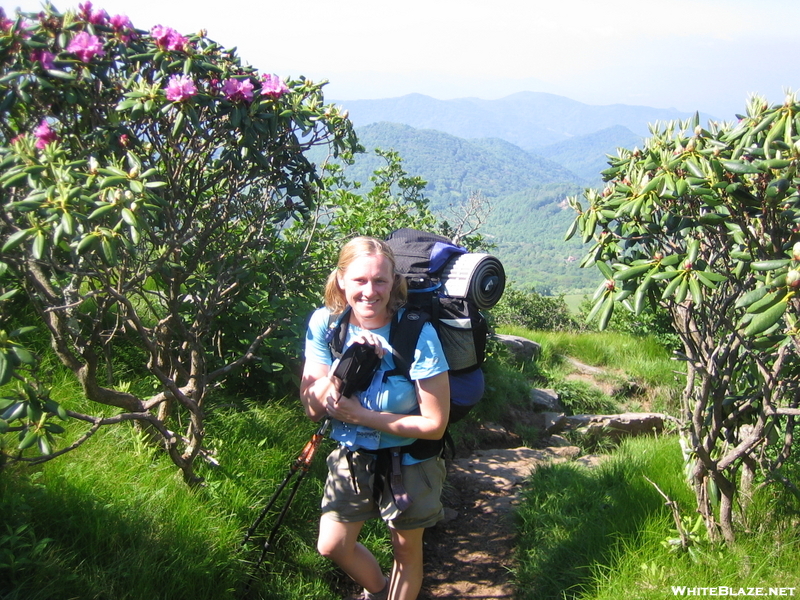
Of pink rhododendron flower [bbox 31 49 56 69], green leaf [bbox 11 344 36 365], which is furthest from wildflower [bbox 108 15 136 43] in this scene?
green leaf [bbox 11 344 36 365]

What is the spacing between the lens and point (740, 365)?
3.11 meters

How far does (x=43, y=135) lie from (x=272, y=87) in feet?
3.20

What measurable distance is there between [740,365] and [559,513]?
5.03 ft

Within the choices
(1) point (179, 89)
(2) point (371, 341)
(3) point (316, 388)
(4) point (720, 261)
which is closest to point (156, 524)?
(3) point (316, 388)

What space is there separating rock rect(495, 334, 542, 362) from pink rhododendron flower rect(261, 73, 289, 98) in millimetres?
5827

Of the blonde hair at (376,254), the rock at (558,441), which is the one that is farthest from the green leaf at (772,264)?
the rock at (558,441)

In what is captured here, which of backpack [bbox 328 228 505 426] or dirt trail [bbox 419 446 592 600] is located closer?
backpack [bbox 328 228 505 426]

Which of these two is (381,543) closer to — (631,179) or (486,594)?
(486,594)

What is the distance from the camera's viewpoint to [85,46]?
252 cm

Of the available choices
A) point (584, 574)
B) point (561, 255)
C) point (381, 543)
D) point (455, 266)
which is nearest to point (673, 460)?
point (584, 574)

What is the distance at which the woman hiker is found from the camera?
2.66m

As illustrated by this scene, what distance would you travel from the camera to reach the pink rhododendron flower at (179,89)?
258 centimetres

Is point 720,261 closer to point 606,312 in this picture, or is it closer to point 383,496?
point 606,312

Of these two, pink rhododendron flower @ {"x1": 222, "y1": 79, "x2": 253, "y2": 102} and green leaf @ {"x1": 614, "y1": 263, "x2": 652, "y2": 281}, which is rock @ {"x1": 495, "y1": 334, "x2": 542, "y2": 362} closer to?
green leaf @ {"x1": 614, "y1": 263, "x2": 652, "y2": 281}
